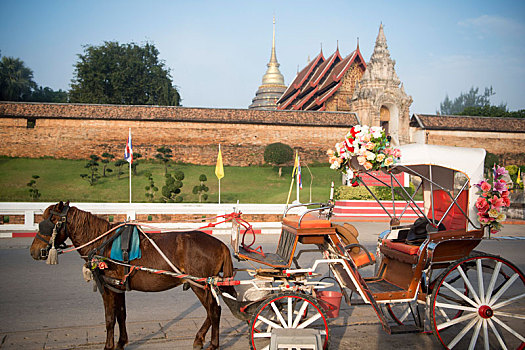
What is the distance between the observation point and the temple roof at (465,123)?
32156mm

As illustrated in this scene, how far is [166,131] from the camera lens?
98.0 ft

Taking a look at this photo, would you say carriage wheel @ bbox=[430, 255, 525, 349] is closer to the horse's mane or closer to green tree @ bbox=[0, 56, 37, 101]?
the horse's mane

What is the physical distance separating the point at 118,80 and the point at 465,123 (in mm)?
30634

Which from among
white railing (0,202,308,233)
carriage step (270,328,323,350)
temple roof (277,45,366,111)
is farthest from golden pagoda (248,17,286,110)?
carriage step (270,328,323,350)

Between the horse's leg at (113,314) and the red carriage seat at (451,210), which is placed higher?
the red carriage seat at (451,210)

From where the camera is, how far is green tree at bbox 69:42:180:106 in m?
42.1

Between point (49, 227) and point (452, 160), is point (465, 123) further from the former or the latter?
point (49, 227)

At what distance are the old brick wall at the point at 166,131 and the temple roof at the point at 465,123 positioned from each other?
213 inches

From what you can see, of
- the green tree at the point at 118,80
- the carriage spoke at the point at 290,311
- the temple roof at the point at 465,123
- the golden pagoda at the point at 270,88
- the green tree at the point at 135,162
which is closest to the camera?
the carriage spoke at the point at 290,311

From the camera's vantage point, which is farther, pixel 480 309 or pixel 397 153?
pixel 397 153

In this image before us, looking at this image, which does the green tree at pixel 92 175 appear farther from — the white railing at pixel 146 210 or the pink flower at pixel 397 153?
the pink flower at pixel 397 153

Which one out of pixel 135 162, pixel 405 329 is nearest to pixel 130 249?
pixel 405 329

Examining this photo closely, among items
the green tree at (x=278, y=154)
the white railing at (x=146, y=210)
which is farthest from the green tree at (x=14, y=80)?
the white railing at (x=146, y=210)

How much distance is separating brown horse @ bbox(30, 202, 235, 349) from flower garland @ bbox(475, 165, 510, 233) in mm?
2730
